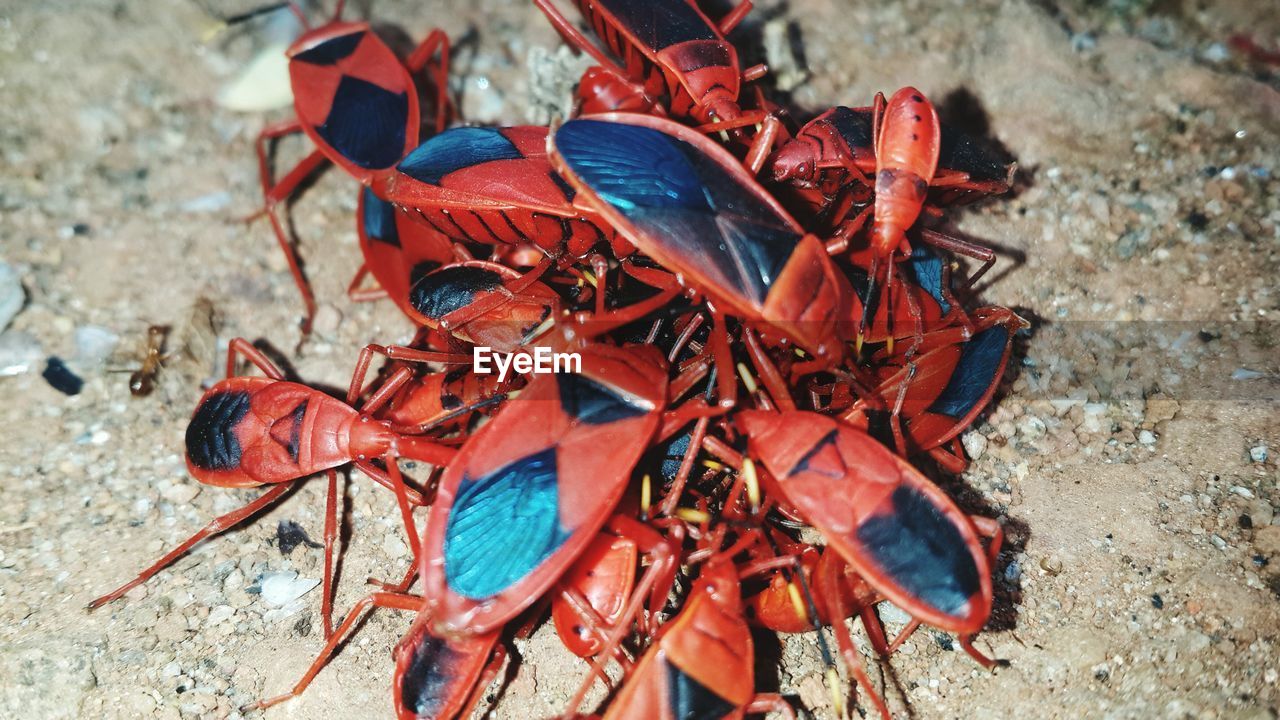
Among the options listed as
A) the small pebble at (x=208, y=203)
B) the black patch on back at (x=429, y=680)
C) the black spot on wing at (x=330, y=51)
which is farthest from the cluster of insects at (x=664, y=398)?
the small pebble at (x=208, y=203)

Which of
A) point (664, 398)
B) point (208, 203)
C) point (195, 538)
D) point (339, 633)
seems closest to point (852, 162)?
point (664, 398)

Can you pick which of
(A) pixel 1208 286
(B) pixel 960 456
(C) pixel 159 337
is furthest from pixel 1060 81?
(C) pixel 159 337

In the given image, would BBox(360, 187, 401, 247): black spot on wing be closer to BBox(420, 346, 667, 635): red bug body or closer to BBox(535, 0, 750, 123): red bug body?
BBox(535, 0, 750, 123): red bug body

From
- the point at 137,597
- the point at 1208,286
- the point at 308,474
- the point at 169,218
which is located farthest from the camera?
the point at 169,218

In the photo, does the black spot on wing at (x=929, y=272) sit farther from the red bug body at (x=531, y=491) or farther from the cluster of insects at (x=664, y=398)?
the red bug body at (x=531, y=491)

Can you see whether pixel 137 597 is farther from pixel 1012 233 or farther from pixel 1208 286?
pixel 1208 286

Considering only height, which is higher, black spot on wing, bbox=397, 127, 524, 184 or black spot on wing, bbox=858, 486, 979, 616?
black spot on wing, bbox=397, 127, 524, 184

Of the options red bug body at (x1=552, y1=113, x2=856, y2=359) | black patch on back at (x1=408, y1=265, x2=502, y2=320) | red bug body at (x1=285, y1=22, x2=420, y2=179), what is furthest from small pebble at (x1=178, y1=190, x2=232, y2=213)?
red bug body at (x1=552, y1=113, x2=856, y2=359)
